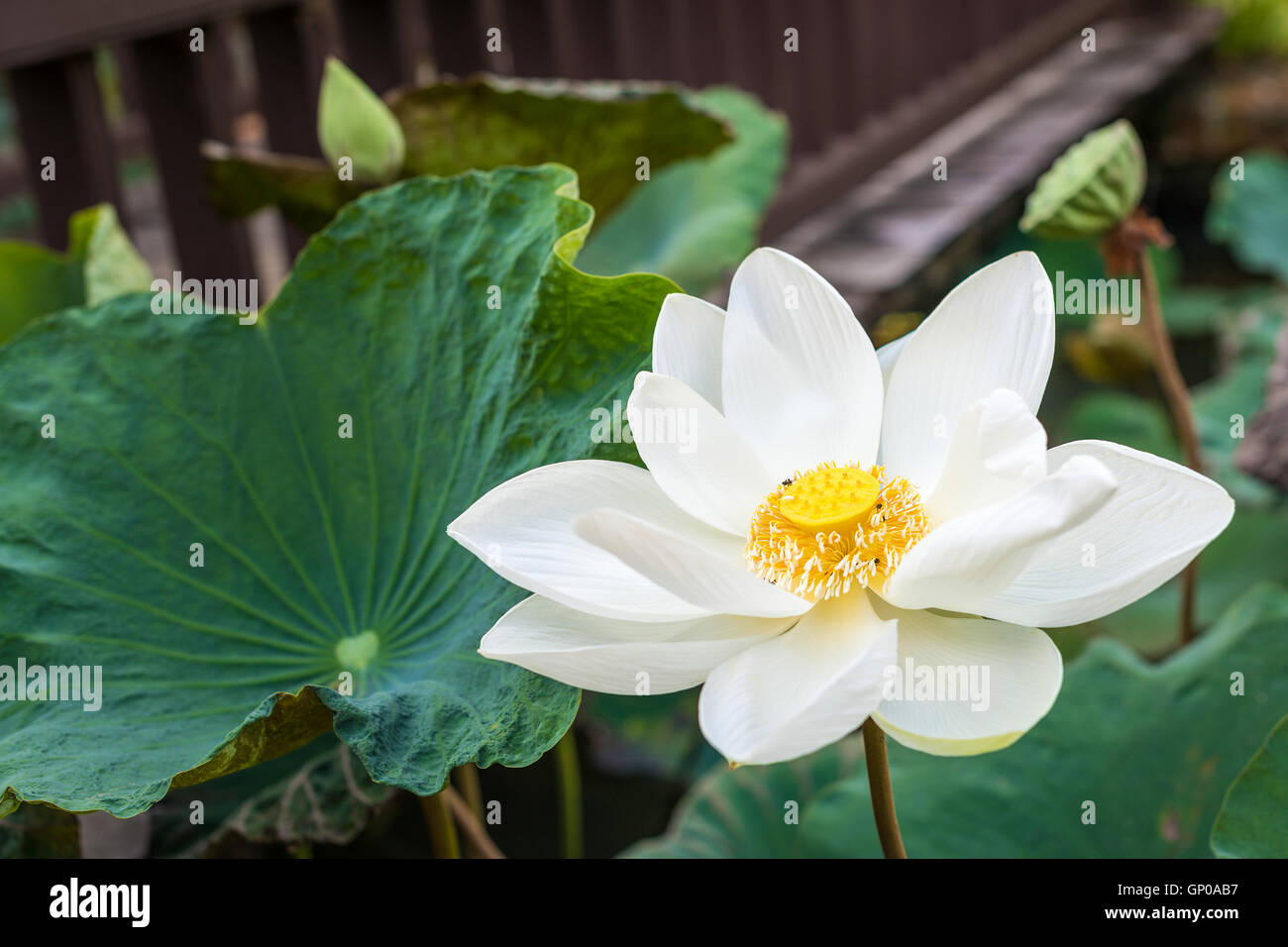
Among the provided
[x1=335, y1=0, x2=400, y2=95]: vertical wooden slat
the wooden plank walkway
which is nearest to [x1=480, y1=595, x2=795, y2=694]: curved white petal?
[x1=335, y1=0, x2=400, y2=95]: vertical wooden slat

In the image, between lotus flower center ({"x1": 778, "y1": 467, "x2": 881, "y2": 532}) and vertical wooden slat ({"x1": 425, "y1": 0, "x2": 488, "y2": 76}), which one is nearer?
lotus flower center ({"x1": 778, "y1": 467, "x2": 881, "y2": 532})

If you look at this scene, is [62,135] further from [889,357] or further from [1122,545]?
[1122,545]

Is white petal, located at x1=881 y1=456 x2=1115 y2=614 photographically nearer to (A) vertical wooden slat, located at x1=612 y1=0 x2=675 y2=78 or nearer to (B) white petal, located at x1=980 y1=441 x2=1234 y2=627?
(B) white petal, located at x1=980 y1=441 x2=1234 y2=627

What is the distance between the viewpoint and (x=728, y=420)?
1.93 ft

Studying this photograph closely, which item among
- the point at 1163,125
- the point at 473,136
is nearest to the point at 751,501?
the point at 473,136

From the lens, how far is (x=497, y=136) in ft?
3.53

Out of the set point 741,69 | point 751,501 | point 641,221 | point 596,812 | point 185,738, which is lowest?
point 596,812

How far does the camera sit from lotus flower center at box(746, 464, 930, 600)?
0.53m

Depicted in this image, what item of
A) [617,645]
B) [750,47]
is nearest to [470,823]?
[617,645]

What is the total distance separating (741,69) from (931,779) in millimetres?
1592

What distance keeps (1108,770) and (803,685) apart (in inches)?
16.9

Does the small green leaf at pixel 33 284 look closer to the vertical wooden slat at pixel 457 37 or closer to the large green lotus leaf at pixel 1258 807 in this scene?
the vertical wooden slat at pixel 457 37

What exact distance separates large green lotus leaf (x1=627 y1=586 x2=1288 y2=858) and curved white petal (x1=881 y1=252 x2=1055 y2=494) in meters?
0.34
